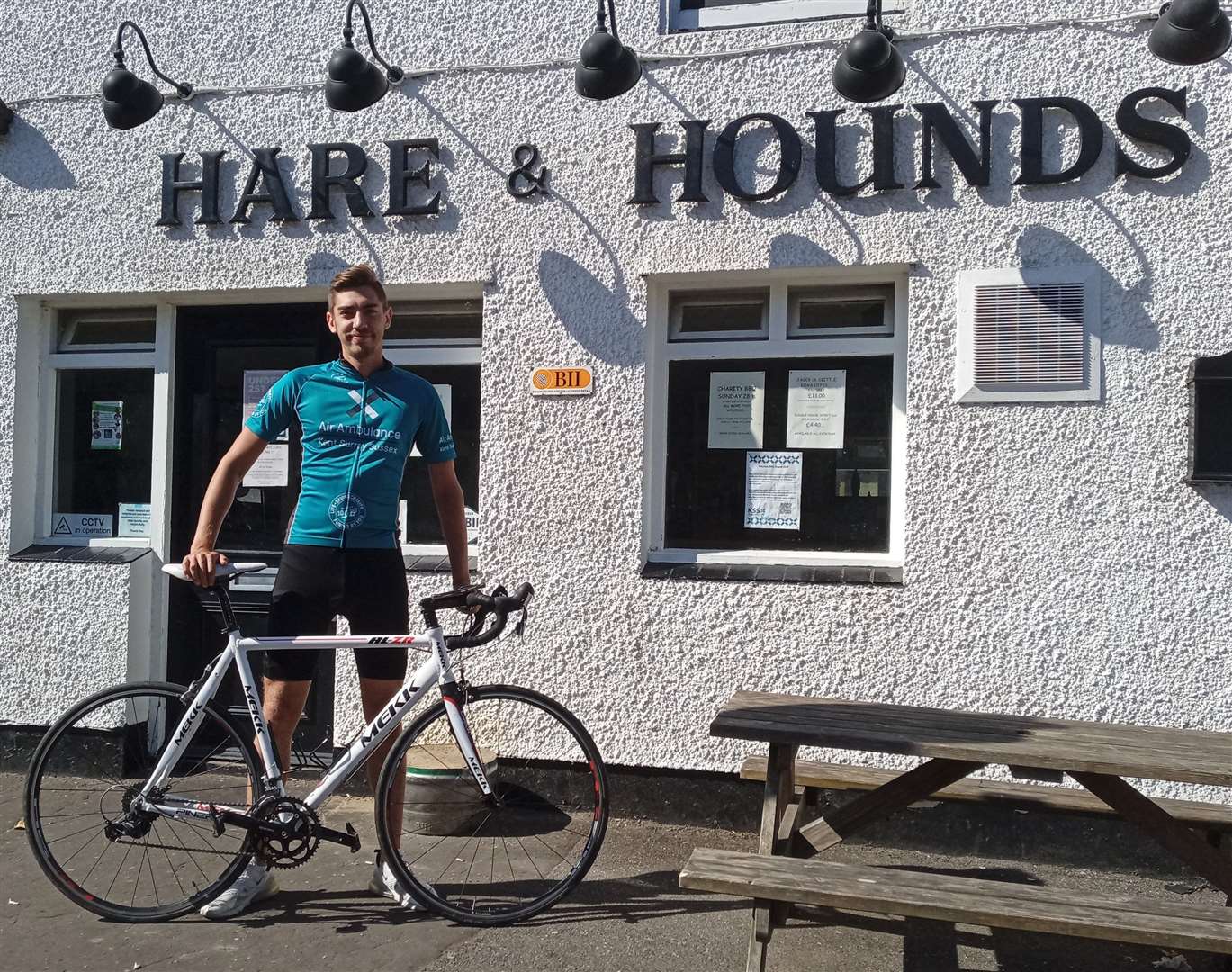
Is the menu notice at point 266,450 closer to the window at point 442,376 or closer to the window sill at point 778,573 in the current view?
the window at point 442,376

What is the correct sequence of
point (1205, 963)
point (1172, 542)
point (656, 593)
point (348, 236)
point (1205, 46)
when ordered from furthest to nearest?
point (348, 236) < point (656, 593) < point (1172, 542) < point (1205, 46) < point (1205, 963)

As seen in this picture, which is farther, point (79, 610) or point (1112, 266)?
point (79, 610)

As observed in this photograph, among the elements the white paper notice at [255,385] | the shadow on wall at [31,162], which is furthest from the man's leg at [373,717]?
the shadow on wall at [31,162]

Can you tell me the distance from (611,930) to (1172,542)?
2.48 m

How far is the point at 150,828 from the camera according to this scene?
3.52m

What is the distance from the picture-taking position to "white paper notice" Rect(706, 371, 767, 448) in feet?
15.7

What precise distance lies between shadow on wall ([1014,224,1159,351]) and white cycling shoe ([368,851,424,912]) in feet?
10.5

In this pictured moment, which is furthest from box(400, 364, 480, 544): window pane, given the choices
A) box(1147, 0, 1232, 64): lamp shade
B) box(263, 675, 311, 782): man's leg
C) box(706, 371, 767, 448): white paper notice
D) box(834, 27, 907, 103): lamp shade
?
box(1147, 0, 1232, 64): lamp shade

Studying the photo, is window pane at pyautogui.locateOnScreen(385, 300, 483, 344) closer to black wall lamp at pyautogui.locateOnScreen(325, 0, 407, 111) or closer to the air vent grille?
black wall lamp at pyautogui.locateOnScreen(325, 0, 407, 111)

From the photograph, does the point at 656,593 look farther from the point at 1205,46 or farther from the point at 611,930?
the point at 1205,46

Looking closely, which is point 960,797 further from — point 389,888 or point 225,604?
point 225,604

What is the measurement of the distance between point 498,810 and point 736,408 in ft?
6.54

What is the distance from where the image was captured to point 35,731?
5.18 metres

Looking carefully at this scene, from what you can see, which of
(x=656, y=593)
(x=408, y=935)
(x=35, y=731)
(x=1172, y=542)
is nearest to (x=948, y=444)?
(x=1172, y=542)
